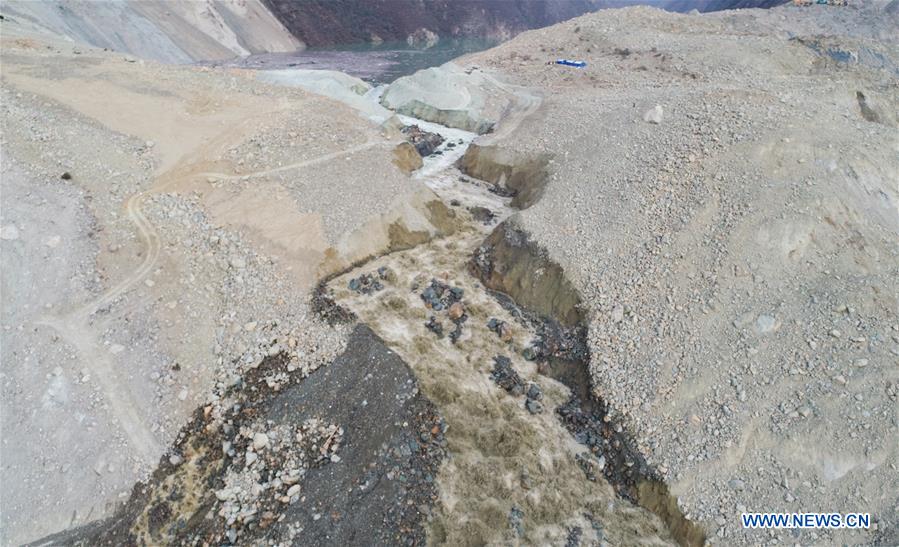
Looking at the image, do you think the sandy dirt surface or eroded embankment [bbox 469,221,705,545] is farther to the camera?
eroded embankment [bbox 469,221,705,545]

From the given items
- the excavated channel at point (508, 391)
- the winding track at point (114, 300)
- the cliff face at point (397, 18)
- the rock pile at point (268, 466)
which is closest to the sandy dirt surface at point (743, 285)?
the excavated channel at point (508, 391)

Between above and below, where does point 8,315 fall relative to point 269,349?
above

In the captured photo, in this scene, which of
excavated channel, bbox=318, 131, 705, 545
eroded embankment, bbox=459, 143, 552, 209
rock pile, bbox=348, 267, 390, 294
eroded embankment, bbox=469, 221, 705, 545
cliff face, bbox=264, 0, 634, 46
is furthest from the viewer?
cliff face, bbox=264, 0, 634, 46

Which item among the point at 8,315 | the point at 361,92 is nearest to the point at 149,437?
the point at 8,315

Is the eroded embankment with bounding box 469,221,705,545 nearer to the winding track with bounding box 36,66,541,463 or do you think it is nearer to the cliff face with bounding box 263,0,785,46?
the winding track with bounding box 36,66,541,463

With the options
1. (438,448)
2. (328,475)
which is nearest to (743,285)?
(438,448)

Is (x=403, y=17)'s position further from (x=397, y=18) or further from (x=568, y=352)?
A: (x=568, y=352)

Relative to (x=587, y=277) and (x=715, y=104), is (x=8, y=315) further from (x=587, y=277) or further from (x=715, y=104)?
(x=715, y=104)

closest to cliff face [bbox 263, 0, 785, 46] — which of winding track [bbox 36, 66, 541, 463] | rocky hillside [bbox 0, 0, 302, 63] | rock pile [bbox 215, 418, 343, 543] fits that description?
rocky hillside [bbox 0, 0, 302, 63]
